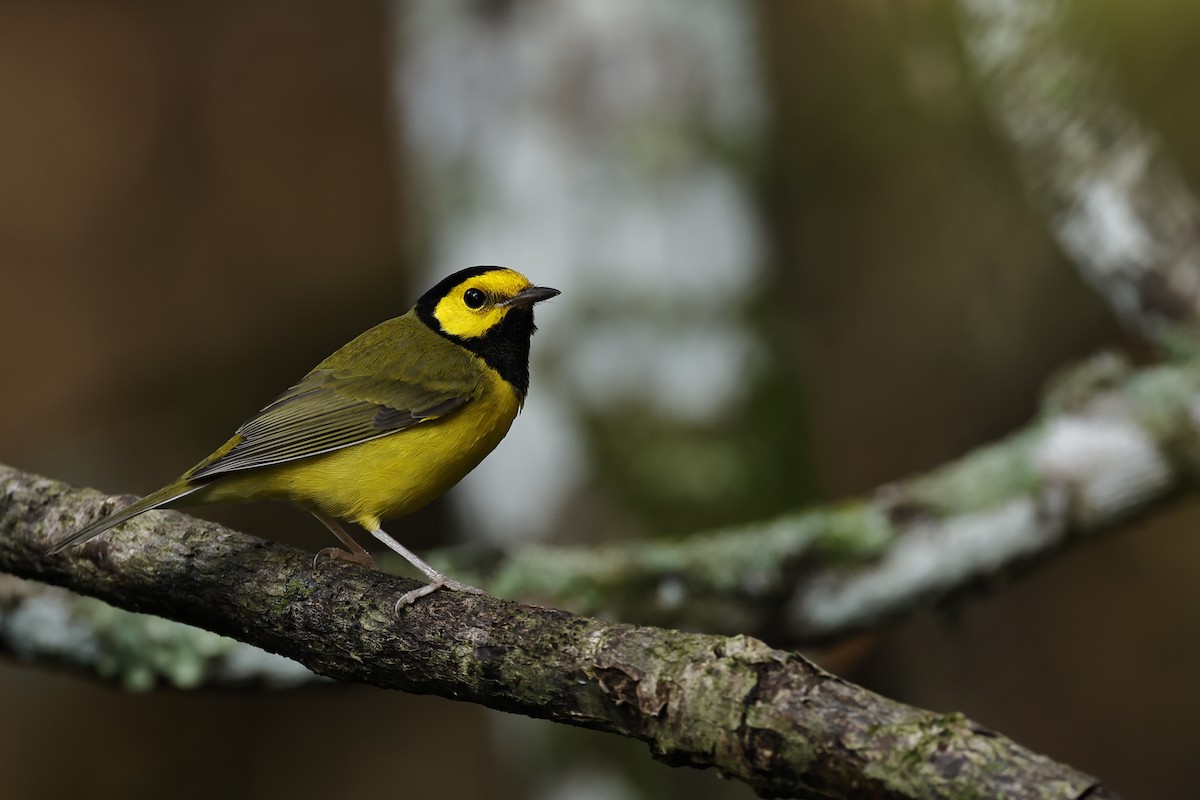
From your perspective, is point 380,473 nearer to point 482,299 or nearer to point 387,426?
point 387,426

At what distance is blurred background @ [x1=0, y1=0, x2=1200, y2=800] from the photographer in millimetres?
4578

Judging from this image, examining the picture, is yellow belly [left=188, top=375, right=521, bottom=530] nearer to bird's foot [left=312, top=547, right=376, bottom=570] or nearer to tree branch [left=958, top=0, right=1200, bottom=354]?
bird's foot [left=312, top=547, right=376, bottom=570]

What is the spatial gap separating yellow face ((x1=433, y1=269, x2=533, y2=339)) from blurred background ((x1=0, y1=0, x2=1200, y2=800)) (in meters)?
1.15

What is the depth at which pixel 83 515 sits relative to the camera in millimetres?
2799

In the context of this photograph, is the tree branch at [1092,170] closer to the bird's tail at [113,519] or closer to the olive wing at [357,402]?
the olive wing at [357,402]

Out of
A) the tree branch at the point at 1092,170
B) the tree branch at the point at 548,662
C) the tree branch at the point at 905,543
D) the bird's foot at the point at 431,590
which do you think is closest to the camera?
the tree branch at the point at 548,662

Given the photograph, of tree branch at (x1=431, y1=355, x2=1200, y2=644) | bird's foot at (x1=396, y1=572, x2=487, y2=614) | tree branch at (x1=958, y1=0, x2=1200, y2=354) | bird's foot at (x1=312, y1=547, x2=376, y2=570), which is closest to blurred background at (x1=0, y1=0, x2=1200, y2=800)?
tree branch at (x1=958, y1=0, x2=1200, y2=354)

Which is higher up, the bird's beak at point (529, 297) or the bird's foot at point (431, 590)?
the bird's beak at point (529, 297)

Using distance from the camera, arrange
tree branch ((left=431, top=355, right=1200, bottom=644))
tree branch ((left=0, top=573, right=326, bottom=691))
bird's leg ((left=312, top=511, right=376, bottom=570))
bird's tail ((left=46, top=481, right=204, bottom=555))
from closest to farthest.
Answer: bird's tail ((left=46, top=481, right=204, bottom=555)) < bird's leg ((left=312, top=511, right=376, bottom=570)) < tree branch ((left=0, top=573, right=326, bottom=691)) < tree branch ((left=431, top=355, right=1200, bottom=644))

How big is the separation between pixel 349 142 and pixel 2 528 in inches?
189

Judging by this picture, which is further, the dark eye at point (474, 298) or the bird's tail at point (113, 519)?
the dark eye at point (474, 298)

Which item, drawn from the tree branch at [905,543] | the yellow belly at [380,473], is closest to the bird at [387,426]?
the yellow belly at [380,473]

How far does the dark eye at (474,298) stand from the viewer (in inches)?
133

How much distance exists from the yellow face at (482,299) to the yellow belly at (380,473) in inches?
13.0
